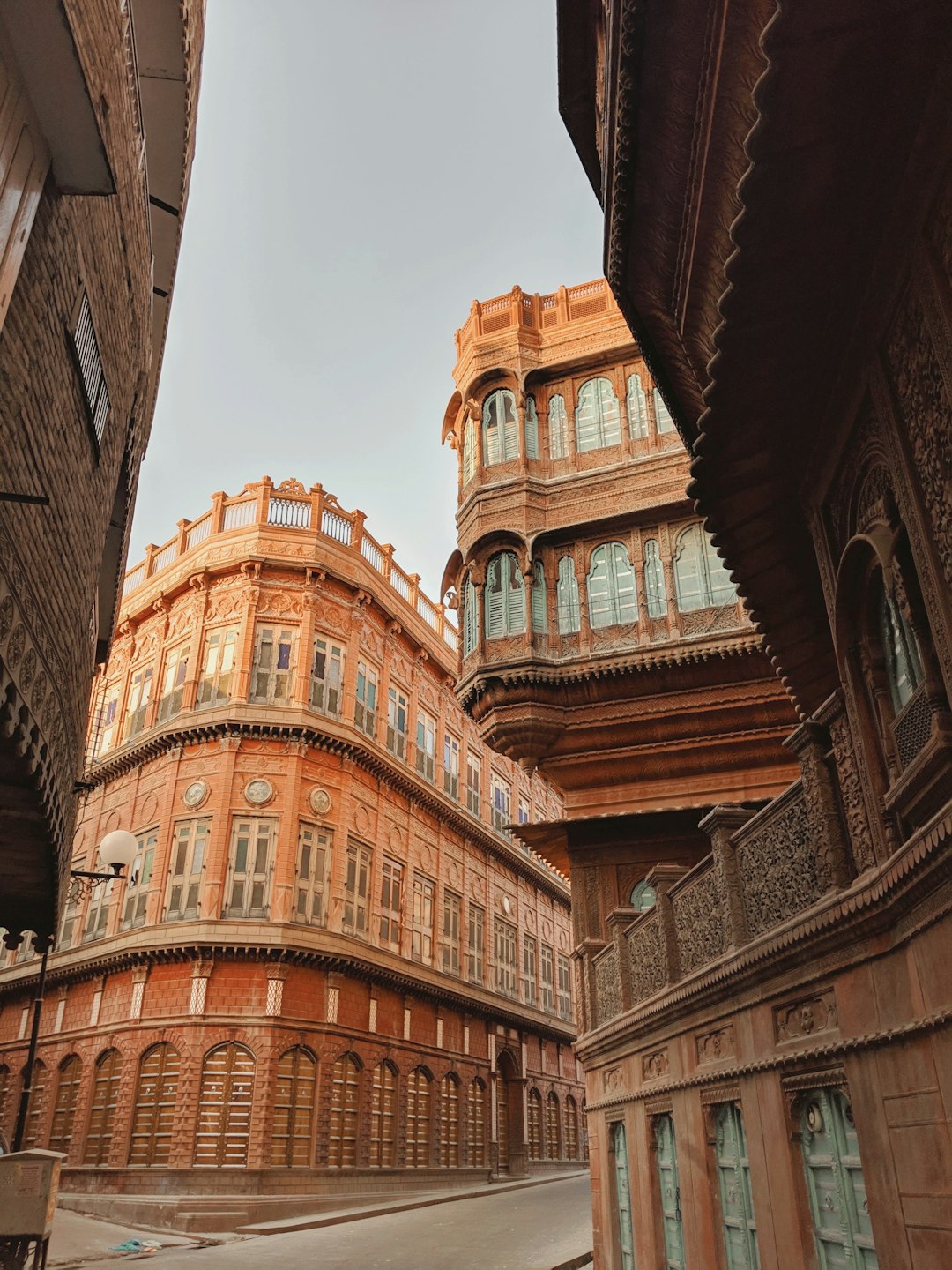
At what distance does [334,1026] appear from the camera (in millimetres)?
24594

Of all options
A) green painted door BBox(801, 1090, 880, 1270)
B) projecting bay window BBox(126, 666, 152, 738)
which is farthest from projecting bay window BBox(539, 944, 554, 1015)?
green painted door BBox(801, 1090, 880, 1270)

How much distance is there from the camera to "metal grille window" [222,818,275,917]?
80.0 ft

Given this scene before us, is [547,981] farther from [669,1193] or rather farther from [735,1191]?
[735,1191]

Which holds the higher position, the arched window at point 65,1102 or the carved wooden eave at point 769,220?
the carved wooden eave at point 769,220

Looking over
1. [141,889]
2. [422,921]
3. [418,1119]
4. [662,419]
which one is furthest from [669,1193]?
→ [422,921]

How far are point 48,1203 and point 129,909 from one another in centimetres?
1944

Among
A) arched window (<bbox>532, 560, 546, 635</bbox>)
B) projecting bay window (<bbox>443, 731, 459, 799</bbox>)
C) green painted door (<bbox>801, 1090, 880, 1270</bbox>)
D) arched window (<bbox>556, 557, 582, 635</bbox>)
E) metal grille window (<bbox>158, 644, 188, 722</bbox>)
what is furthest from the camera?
projecting bay window (<bbox>443, 731, 459, 799</bbox>)

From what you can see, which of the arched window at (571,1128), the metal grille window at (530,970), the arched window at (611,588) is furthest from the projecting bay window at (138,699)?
the arched window at (571,1128)

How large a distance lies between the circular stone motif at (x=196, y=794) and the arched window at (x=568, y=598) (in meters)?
13.5

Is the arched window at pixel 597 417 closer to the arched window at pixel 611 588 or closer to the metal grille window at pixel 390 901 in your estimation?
the arched window at pixel 611 588

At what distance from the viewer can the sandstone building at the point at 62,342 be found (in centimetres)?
530

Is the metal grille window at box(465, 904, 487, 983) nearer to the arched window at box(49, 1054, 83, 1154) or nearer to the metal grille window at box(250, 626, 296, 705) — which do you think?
the metal grille window at box(250, 626, 296, 705)

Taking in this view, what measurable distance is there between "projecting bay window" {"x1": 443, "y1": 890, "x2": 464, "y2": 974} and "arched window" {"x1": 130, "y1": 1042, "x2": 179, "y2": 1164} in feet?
33.1

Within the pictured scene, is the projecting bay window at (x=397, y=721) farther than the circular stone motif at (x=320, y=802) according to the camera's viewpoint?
Yes
